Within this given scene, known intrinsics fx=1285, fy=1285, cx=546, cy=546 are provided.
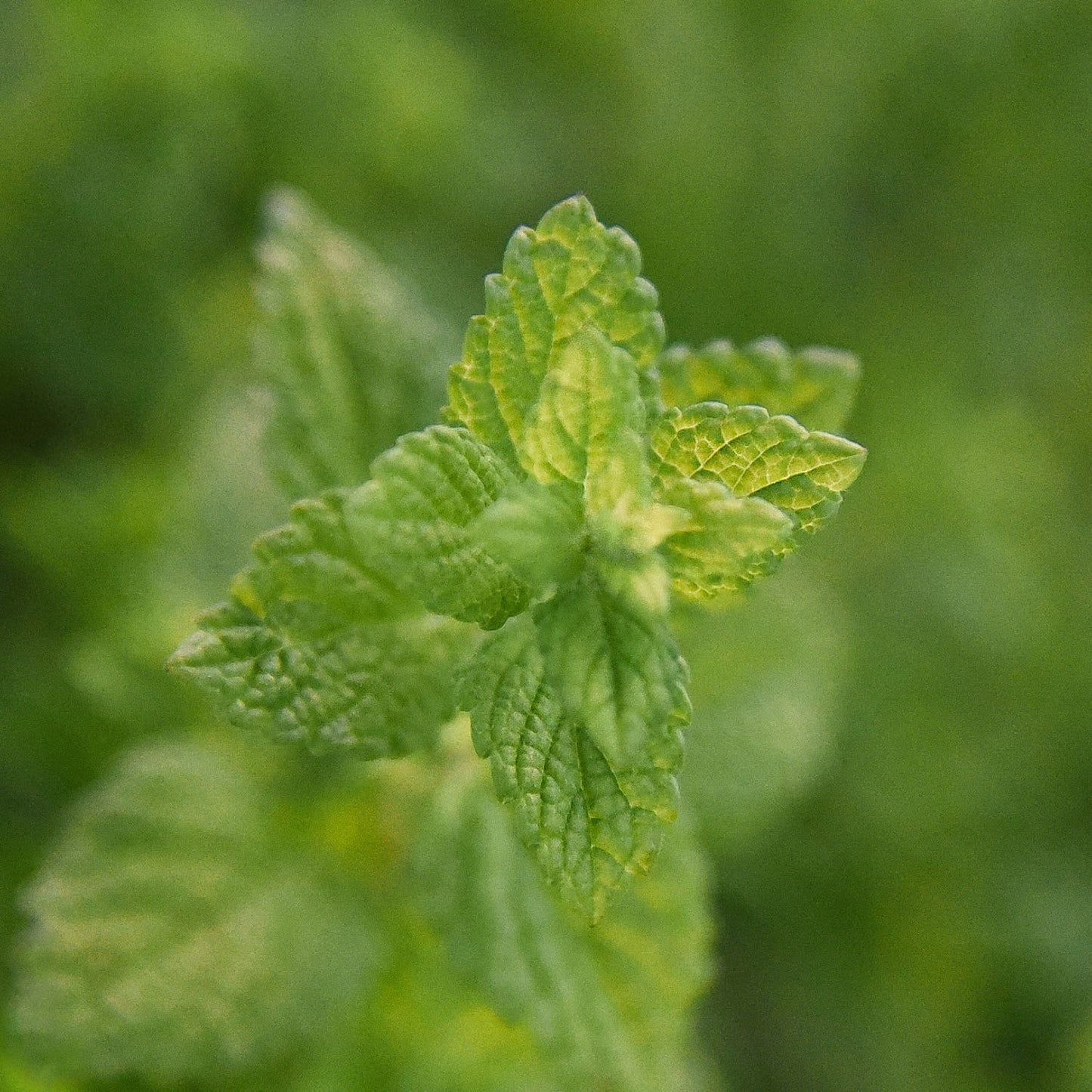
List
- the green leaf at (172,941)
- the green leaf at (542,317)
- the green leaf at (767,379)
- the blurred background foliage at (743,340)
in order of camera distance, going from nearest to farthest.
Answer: the green leaf at (542,317) < the green leaf at (767,379) < the green leaf at (172,941) < the blurred background foliage at (743,340)

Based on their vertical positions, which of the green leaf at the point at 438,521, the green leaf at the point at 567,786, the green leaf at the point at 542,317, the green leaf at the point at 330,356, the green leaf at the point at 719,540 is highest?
the green leaf at the point at 330,356

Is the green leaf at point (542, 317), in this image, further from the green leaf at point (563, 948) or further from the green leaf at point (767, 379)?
the green leaf at point (563, 948)

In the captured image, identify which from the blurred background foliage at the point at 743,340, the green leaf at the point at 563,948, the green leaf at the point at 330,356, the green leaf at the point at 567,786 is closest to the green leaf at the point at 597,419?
the green leaf at the point at 567,786

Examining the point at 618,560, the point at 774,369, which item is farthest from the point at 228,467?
the point at 618,560

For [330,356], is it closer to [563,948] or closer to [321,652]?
[321,652]

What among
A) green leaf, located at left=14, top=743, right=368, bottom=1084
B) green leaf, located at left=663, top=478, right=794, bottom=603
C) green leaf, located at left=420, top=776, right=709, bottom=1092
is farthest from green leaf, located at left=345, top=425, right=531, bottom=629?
green leaf, located at left=14, top=743, right=368, bottom=1084

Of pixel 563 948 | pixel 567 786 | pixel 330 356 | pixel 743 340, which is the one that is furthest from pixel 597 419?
pixel 743 340

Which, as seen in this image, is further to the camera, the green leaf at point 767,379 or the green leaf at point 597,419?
the green leaf at point 767,379

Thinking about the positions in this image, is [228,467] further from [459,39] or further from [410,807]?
[459,39]
